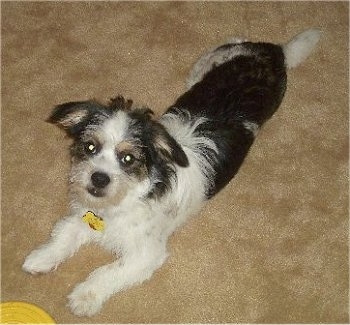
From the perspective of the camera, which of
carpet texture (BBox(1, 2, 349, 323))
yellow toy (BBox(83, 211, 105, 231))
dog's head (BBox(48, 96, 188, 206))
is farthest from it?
carpet texture (BBox(1, 2, 349, 323))

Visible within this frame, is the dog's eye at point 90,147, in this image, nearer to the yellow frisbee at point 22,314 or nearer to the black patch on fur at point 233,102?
the black patch on fur at point 233,102

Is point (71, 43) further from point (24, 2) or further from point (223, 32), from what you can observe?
point (223, 32)

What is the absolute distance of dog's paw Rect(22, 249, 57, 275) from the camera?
3797 mm

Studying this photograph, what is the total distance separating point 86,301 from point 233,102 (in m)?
1.88

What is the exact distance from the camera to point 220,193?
172 inches

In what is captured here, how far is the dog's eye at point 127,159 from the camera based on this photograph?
3.12 m

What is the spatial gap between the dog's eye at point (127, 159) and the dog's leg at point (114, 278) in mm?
746

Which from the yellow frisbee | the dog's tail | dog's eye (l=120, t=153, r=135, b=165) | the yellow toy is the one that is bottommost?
the yellow frisbee

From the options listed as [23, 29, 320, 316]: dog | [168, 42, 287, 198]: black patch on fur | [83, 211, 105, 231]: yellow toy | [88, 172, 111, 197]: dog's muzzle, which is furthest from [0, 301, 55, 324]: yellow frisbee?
[168, 42, 287, 198]: black patch on fur

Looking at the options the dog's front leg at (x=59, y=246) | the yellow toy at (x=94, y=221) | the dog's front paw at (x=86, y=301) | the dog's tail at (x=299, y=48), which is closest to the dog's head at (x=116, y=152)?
the yellow toy at (x=94, y=221)

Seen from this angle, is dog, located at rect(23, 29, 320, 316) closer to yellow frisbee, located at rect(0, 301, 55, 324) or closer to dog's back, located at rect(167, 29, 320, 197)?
dog's back, located at rect(167, 29, 320, 197)

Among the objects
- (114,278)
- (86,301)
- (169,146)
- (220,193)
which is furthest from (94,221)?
(220,193)

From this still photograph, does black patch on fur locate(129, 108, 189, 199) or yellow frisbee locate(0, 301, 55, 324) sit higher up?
black patch on fur locate(129, 108, 189, 199)

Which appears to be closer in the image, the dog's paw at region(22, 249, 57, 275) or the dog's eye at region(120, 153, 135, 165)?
the dog's eye at region(120, 153, 135, 165)
